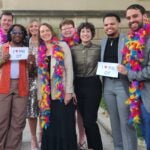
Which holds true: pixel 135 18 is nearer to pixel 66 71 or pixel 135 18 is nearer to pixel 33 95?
pixel 66 71

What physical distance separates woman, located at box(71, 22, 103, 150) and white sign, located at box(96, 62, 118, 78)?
0.23 m

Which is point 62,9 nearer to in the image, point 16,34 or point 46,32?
point 16,34

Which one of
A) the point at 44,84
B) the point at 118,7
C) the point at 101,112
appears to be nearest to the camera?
the point at 44,84

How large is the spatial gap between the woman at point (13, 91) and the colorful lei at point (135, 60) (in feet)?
5.05

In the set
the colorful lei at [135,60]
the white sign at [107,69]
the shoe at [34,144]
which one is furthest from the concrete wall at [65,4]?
the colorful lei at [135,60]

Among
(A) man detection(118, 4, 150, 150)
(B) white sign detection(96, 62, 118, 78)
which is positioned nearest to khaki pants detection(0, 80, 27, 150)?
(B) white sign detection(96, 62, 118, 78)

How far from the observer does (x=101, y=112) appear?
27.8 ft

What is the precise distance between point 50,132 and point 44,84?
26.5 inches

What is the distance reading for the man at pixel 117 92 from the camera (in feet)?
15.8

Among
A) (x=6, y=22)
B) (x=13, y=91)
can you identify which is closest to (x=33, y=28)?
(x=6, y=22)

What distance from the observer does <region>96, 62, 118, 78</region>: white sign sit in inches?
190

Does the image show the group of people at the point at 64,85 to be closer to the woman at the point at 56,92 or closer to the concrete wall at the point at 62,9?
the woman at the point at 56,92

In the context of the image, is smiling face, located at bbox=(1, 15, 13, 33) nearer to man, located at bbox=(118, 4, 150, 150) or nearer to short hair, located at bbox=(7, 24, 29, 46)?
short hair, located at bbox=(7, 24, 29, 46)

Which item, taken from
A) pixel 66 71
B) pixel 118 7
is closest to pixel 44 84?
pixel 66 71
